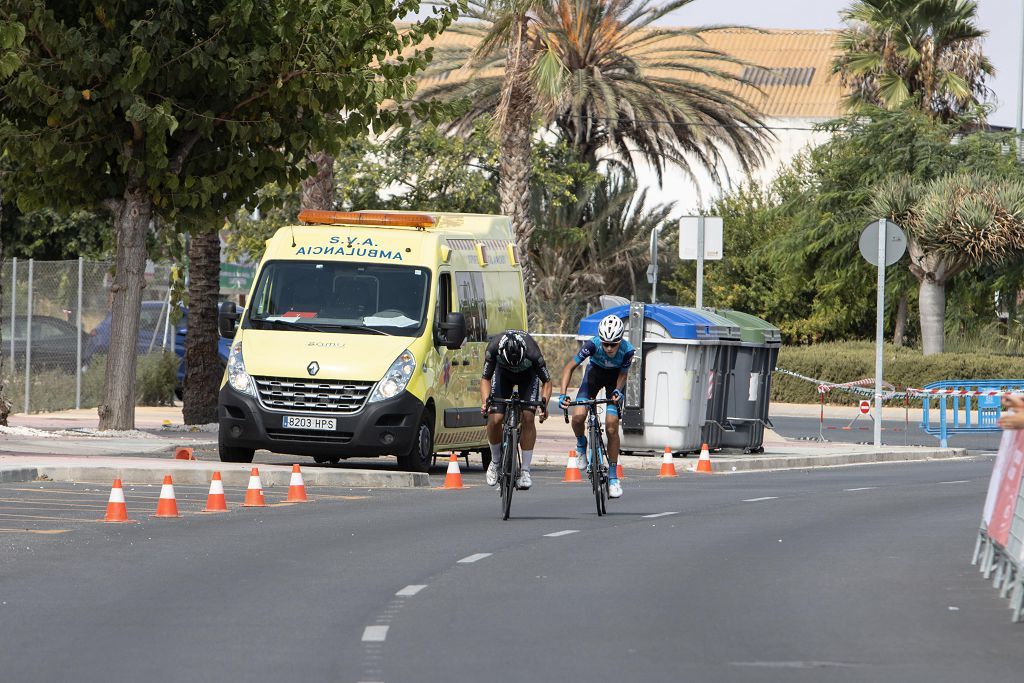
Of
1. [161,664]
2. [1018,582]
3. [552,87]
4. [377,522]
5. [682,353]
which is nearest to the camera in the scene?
[161,664]

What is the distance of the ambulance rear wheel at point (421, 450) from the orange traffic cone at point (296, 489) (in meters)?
2.41

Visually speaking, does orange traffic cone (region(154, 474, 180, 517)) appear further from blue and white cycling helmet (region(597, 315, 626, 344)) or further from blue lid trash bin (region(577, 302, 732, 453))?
blue lid trash bin (region(577, 302, 732, 453))

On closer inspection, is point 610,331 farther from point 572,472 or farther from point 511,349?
point 572,472

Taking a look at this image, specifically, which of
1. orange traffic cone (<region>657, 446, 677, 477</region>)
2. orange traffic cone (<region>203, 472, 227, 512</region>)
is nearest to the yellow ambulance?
orange traffic cone (<region>657, 446, 677, 477</region>)

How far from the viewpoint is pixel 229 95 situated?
22.7 m

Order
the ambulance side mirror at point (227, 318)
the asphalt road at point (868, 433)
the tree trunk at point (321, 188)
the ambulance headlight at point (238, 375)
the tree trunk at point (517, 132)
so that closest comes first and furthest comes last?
1. the ambulance headlight at point (238, 375)
2. the ambulance side mirror at point (227, 318)
3. the tree trunk at point (321, 188)
4. the asphalt road at point (868, 433)
5. the tree trunk at point (517, 132)

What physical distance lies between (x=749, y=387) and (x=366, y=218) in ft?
22.9

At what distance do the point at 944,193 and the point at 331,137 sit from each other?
19957 mm

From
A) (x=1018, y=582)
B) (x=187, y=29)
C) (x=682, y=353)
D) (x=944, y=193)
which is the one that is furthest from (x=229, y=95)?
(x=944, y=193)

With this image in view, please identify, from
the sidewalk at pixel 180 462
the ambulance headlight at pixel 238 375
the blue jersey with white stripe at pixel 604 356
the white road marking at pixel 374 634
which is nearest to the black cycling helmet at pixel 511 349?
the blue jersey with white stripe at pixel 604 356

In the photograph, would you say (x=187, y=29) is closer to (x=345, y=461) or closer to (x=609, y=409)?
(x=345, y=461)

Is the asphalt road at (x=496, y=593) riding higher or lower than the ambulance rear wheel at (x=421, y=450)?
lower

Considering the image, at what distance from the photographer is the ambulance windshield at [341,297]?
20.2 meters

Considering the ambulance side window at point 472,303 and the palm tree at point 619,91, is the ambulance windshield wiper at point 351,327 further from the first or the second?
the palm tree at point 619,91
